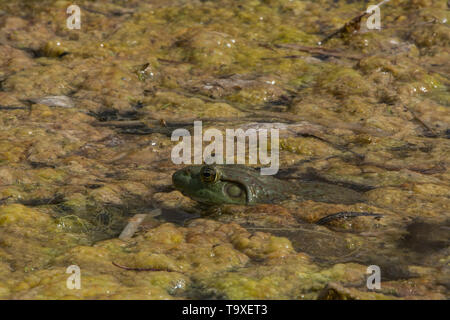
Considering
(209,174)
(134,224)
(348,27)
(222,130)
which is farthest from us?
(348,27)

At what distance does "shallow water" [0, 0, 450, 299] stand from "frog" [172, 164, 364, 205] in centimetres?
6

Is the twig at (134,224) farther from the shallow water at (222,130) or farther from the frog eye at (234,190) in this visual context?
the frog eye at (234,190)

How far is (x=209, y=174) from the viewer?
423 cm

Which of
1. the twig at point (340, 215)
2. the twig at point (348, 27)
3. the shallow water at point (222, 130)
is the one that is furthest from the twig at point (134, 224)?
the twig at point (348, 27)

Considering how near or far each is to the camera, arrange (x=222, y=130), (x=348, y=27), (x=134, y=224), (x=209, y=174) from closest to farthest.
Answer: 1. (x=134, y=224)
2. (x=209, y=174)
3. (x=222, y=130)
4. (x=348, y=27)

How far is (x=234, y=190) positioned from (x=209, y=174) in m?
0.20

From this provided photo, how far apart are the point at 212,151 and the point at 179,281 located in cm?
199

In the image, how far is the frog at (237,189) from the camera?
425 centimetres

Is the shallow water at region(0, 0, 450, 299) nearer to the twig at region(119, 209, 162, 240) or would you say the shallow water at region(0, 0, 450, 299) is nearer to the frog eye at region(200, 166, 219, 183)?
the twig at region(119, 209, 162, 240)

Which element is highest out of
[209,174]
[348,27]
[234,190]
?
[348,27]

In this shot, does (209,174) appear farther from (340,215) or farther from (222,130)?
(222,130)

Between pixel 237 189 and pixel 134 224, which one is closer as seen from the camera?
pixel 134 224

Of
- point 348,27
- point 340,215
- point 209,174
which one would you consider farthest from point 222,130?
point 348,27

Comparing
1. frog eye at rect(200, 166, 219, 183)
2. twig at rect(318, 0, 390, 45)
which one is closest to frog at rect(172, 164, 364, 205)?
frog eye at rect(200, 166, 219, 183)
